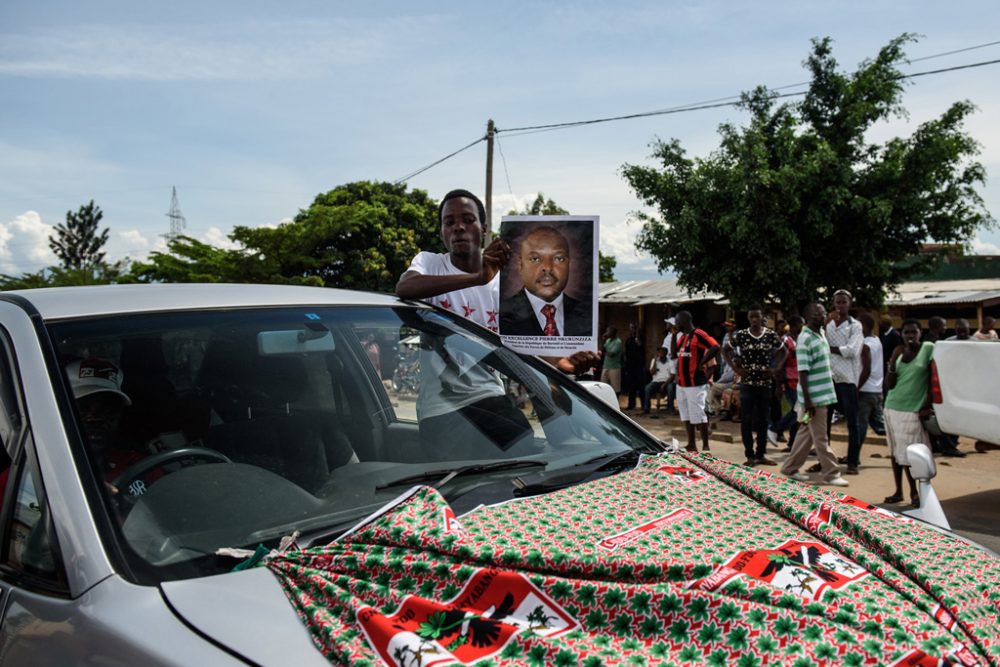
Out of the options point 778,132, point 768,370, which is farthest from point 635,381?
point 768,370

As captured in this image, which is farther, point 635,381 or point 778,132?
point 635,381

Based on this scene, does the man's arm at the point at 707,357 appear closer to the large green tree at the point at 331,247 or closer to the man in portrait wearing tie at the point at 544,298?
the man in portrait wearing tie at the point at 544,298

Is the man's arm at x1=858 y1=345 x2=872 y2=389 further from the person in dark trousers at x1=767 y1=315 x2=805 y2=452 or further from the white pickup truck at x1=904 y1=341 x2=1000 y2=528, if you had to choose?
the white pickup truck at x1=904 y1=341 x2=1000 y2=528

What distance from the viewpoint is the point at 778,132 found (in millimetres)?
15109

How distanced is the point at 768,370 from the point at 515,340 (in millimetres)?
6367

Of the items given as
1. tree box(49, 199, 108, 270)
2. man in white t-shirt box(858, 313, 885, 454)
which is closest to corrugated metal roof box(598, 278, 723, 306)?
man in white t-shirt box(858, 313, 885, 454)

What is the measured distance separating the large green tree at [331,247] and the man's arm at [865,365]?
49.9 ft

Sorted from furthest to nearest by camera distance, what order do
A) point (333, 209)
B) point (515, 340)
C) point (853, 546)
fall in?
point (333, 209) → point (515, 340) → point (853, 546)

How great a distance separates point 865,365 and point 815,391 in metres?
1.73

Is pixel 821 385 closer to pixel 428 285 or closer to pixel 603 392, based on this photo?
pixel 603 392

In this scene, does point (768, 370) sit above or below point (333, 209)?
below

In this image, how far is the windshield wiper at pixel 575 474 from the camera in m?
2.09

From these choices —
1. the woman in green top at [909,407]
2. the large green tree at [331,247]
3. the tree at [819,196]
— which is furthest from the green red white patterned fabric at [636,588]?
the large green tree at [331,247]

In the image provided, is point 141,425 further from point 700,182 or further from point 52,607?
point 700,182
